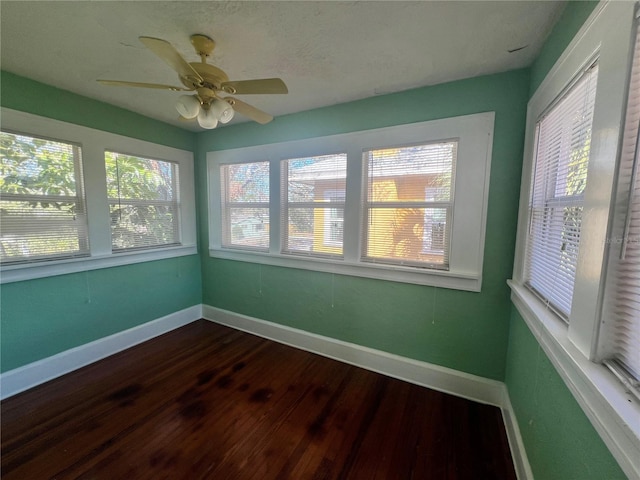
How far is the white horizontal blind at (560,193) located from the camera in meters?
1.03

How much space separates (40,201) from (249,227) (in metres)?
1.74

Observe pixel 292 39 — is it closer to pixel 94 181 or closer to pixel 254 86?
pixel 254 86

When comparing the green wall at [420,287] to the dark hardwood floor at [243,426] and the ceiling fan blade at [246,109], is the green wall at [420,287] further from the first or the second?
the ceiling fan blade at [246,109]

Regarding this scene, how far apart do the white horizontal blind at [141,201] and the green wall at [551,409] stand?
3.48 m

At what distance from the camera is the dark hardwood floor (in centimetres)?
142

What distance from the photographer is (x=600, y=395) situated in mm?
701

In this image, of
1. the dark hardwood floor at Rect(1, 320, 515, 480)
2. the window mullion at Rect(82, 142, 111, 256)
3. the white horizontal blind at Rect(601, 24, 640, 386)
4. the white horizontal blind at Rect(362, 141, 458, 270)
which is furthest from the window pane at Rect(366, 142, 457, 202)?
the window mullion at Rect(82, 142, 111, 256)

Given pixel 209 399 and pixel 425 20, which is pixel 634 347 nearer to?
pixel 425 20

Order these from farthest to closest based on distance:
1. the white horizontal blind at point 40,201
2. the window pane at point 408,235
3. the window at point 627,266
A: the window pane at point 408,235 < the white horizontal blind at point 40,201 < the window at point 627,266

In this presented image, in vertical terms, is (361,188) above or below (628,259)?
above

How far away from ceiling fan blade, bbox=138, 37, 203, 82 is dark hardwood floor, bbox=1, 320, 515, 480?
7.12 ft

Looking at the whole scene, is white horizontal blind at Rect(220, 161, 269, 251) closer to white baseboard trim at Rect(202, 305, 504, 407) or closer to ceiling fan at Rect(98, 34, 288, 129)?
Result: white baseboard trim at Rect(202, 305, 504, 407)

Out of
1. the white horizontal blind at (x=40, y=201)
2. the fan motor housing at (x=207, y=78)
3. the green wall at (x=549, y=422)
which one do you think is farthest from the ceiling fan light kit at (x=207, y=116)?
the green wall at (x=549, y=422)

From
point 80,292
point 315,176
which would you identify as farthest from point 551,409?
point 80,292
